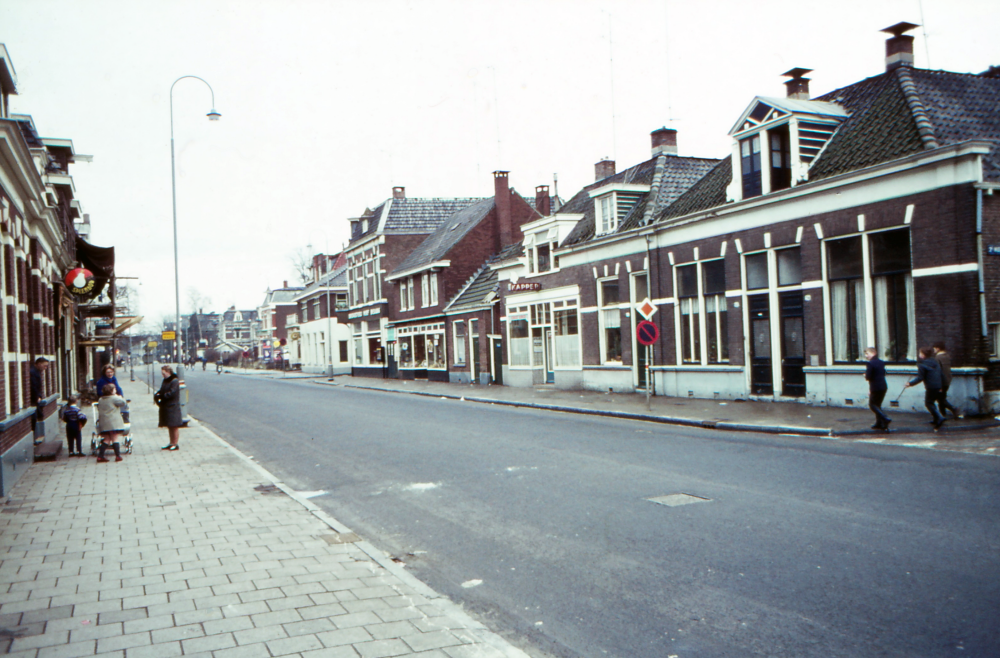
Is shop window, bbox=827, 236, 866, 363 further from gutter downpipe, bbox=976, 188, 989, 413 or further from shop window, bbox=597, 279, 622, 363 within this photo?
shop window, bbox=597, 279, 622, 363

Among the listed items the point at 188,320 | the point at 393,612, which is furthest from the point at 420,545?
the point at 188,320

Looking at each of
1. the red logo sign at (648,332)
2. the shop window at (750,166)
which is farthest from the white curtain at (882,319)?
the red logo sign at (648,332)

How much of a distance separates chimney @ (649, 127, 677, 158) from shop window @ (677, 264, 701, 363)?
7119 mm

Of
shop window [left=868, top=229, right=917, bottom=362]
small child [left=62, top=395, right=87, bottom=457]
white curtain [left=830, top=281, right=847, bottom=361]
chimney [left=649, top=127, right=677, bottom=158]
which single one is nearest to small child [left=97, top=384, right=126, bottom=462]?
small child [left=62, top=395, right=87, bottom=457]

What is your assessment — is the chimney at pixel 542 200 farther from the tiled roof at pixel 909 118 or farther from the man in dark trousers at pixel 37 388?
the man in dark trousers at pixel 37 388

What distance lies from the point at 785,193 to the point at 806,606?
15.3m

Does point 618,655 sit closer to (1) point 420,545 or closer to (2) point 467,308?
(1) point 420,545

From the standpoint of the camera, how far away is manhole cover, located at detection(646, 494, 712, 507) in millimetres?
8312

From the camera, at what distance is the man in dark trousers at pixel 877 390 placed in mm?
13547

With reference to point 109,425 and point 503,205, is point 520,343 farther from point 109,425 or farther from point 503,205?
point 109,425

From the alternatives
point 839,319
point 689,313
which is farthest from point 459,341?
point 839,319

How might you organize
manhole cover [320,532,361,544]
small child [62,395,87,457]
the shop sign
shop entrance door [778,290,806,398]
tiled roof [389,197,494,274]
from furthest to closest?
tiled roof [389,197,494,274], the shop sign, shop entrance door [778,290,806,398], small child [62,395,87,457], manhole cover [320,532,361,544]

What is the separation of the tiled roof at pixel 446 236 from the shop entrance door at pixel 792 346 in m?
22.7

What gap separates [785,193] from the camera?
1858cm
